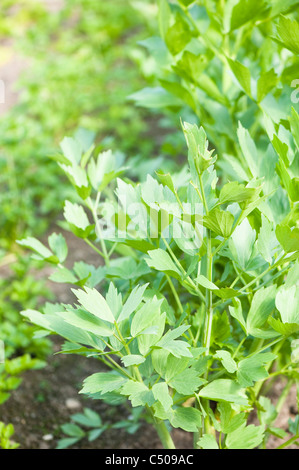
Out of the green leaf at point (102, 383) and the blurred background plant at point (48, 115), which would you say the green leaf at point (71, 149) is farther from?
the green leaf at point (102, 383)

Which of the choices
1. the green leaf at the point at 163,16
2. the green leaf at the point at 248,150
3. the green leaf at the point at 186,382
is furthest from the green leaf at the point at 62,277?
the green leaf at the point at 163,16

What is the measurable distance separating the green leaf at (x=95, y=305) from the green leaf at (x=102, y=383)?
107mm

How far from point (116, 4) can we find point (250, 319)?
164 inches

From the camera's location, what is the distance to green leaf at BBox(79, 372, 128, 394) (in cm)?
80

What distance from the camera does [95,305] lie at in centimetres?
77

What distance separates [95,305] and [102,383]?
0.14 metres

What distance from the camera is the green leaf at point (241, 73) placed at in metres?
1.02

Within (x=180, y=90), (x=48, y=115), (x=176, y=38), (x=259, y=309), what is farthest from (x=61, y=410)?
(x=48, y=115)

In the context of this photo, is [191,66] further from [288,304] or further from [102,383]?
[102,383]

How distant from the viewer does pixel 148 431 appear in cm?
133

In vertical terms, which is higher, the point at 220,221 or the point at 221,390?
the point at 220,221

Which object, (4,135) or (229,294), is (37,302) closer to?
(4,135)

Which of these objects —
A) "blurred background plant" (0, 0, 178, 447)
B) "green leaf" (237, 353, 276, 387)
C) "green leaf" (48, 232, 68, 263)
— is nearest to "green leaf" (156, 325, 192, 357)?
"green leaf" (237, 353, 276, 387)

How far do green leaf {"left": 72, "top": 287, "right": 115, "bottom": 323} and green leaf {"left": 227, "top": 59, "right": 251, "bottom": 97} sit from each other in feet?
1.77
